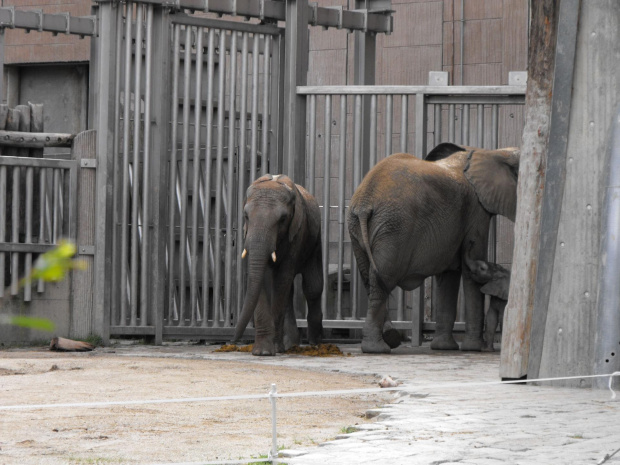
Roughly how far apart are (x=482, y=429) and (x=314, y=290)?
21.5 feet

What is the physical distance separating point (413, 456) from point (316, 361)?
17.6 feet

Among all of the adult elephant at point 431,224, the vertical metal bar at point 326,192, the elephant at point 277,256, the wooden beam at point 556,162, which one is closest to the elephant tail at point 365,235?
the adult elephant at point 431,224

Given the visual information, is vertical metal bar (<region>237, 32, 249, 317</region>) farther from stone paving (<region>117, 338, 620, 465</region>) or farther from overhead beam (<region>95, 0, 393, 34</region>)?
stone paving (<region>117, 338, 620, 465</region>)

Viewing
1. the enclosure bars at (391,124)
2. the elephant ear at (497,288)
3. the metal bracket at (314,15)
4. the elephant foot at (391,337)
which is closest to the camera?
the elephant ear at (497,288)

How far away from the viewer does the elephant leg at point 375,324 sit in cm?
1082

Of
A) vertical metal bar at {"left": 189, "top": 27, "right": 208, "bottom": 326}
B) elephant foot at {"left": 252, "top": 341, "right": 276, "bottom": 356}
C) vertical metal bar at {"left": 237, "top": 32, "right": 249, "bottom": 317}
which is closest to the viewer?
elephant foot at {"left": 252, "top": 341, "right": 276, "bottom": 356}

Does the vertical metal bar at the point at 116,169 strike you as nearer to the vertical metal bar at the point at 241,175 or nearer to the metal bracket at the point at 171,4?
the metal bracket at the point at 171,4

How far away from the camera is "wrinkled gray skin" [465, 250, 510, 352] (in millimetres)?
11328

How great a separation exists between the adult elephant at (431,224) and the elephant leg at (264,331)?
98cm

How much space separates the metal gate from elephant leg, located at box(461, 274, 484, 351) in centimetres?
247

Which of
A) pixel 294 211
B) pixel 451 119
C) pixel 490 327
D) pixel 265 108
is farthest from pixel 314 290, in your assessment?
pixel 451 119

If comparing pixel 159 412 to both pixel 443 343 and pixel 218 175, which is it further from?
pixel 218 175

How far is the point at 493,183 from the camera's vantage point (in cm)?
1168

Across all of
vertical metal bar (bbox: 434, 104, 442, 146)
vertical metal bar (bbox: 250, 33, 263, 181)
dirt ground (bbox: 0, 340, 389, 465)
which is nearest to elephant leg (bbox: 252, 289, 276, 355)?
dirt ground (bbox: 0, 340, 389, 465)
